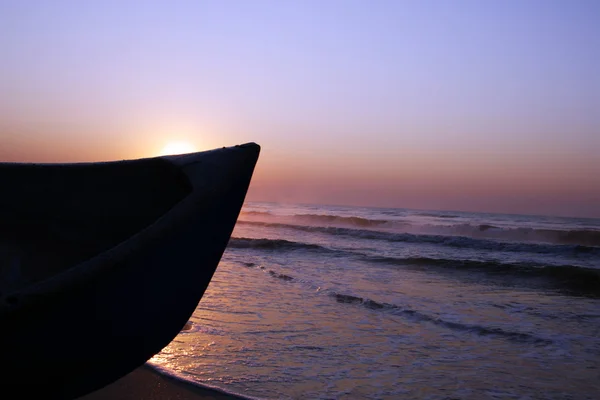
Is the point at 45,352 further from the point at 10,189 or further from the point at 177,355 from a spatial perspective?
the point at 177,355

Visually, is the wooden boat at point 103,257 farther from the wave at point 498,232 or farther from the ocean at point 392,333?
the wave at point 498,232

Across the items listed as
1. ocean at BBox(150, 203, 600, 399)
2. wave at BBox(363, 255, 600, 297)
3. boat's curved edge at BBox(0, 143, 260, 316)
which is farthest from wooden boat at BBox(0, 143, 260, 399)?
wave at BBox(363, 255, 600, 297)

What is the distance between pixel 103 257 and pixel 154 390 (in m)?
2.02

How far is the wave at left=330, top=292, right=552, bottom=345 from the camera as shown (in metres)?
5.53

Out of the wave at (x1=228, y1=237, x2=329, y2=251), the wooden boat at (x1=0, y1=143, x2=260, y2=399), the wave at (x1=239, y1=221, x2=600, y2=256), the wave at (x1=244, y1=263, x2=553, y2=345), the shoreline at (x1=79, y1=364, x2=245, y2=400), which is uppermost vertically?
the wooden boat at (x1=0, y1=143, x2=260, y2=399)

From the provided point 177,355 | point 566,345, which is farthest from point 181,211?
point 566,345

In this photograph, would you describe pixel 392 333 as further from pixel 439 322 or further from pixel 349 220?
pixel 349 220

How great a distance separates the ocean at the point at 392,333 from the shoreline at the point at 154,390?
0.13m

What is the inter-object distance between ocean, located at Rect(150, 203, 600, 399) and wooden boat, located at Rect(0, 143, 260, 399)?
141 cm

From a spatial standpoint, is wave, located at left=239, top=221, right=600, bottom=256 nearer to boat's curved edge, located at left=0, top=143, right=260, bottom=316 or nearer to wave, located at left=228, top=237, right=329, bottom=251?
wave, located at left=228, top=237, right=329, bottom=251

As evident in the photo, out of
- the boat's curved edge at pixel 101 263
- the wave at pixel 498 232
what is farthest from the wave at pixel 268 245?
the boat's curved edge at pixel 101 263

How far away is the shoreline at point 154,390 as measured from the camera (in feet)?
11.1

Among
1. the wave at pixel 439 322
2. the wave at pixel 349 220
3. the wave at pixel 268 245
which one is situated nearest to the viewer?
the wave at pixel 439 322

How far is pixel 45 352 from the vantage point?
181cm
